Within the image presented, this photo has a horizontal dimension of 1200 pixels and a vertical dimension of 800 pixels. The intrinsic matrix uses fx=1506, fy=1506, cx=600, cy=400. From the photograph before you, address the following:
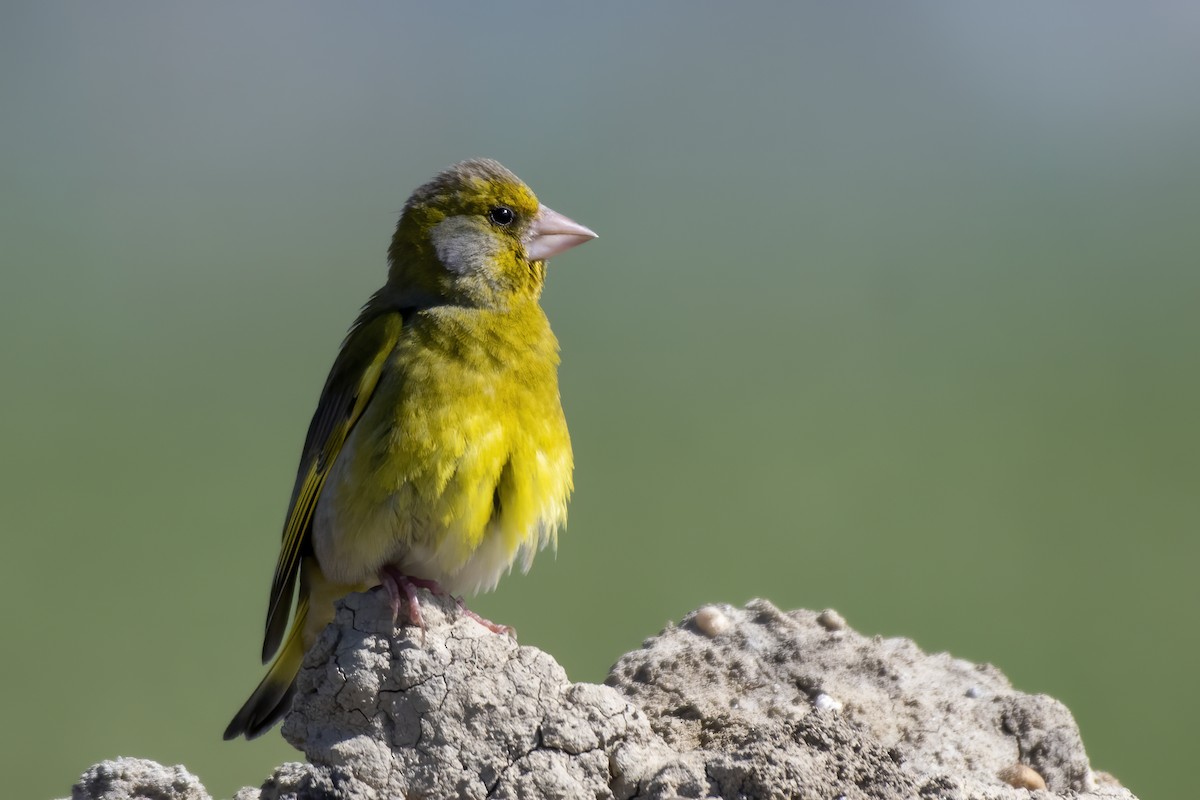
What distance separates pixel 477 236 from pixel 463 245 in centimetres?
6

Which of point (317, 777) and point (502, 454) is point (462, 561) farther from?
point (317, 777)

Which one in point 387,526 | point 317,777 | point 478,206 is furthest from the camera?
point 478,206

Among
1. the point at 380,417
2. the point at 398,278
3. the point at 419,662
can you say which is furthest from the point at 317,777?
the point at 398,278

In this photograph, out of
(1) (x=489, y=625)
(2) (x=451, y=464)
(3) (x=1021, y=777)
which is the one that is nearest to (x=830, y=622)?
(3) (x=1021, y=777)

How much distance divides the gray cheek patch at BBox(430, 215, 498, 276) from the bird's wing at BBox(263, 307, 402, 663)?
0.29m

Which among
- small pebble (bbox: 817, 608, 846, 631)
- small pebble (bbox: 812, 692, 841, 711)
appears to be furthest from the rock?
small pebble (bbox: 817, 608, 846, 631)

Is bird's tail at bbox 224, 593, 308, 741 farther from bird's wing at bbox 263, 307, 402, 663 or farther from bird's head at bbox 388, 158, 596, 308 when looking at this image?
bird's head at bbox 388, 158, 596, 308

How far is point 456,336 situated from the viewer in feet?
15.6

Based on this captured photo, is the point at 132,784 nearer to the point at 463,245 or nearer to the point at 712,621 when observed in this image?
the point at 712,621

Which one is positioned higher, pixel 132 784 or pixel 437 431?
pixel 437 431

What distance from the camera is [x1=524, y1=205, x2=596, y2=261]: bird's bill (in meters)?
5.23

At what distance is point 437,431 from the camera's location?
177 inches

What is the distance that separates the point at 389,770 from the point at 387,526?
3.59 ft

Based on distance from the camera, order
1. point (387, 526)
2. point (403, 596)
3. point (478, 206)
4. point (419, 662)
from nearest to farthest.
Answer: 1. point (419, 662)
2. point (403, 596)
3. point (387, 526)
4. point (478, 206)
